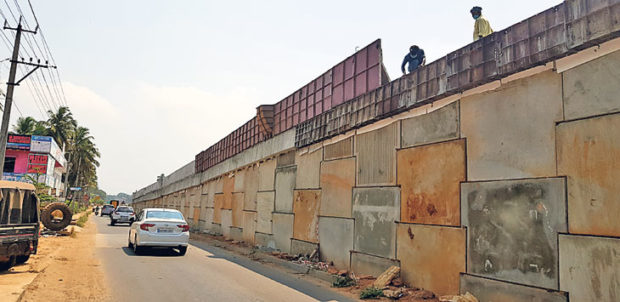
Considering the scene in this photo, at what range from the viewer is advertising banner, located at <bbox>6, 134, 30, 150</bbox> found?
45.7 metres

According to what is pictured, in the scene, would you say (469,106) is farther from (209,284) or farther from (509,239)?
(209,284)

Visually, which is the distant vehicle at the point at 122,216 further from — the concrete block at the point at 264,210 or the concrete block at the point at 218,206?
the concrete block at the point at 264,210

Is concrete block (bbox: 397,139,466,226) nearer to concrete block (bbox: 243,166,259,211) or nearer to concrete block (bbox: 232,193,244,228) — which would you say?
concrete block (bbox: 243,166,259,211)

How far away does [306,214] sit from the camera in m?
Answer: 14.1

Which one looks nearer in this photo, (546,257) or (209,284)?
(546,257)

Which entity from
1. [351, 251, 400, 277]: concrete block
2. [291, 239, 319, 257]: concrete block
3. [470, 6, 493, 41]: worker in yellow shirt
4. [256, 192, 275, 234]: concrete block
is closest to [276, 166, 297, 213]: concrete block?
[256, 192, 275, 234]: concrete block

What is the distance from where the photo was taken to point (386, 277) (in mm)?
9211

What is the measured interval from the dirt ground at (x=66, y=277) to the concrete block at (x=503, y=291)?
21.5 feet

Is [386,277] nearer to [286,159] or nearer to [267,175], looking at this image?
[286,159]

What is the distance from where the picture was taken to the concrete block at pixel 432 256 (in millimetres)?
7812

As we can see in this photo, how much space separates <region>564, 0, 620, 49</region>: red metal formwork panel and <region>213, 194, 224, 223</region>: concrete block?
22.0m

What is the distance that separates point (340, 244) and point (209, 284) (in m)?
4.10

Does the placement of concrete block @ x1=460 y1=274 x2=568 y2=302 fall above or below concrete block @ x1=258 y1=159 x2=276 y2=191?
below

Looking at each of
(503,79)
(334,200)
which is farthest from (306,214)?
(503,79)
